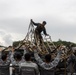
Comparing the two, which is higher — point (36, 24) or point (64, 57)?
point (36, 24)

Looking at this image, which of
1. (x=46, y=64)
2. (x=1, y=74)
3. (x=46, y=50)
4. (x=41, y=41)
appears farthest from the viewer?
(x=41, y=41)

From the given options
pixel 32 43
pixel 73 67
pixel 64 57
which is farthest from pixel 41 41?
pixel 73 67

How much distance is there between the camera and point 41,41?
19938 millimetres

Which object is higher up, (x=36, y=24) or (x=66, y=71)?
(x=36, y=24)

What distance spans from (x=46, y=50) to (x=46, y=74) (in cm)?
667

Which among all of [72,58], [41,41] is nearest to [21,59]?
[72,58]

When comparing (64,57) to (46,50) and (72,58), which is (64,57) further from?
(46,50)

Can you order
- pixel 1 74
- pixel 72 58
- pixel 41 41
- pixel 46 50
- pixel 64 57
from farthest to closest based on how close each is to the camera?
pixel 41 41 < pixel 46 50 < pixel 64 57 < pixel 72 58 < pixel 1 74

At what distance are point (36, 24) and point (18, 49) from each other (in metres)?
2.85

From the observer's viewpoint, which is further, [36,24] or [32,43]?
[36,24]

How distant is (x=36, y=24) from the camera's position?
20656 millimetres

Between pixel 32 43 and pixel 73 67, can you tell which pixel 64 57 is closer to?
pixel 73 67

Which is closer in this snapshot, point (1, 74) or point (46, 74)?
point (46, 74)

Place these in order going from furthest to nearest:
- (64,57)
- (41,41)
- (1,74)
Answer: (41,41)
(64,57)
(1,74)
